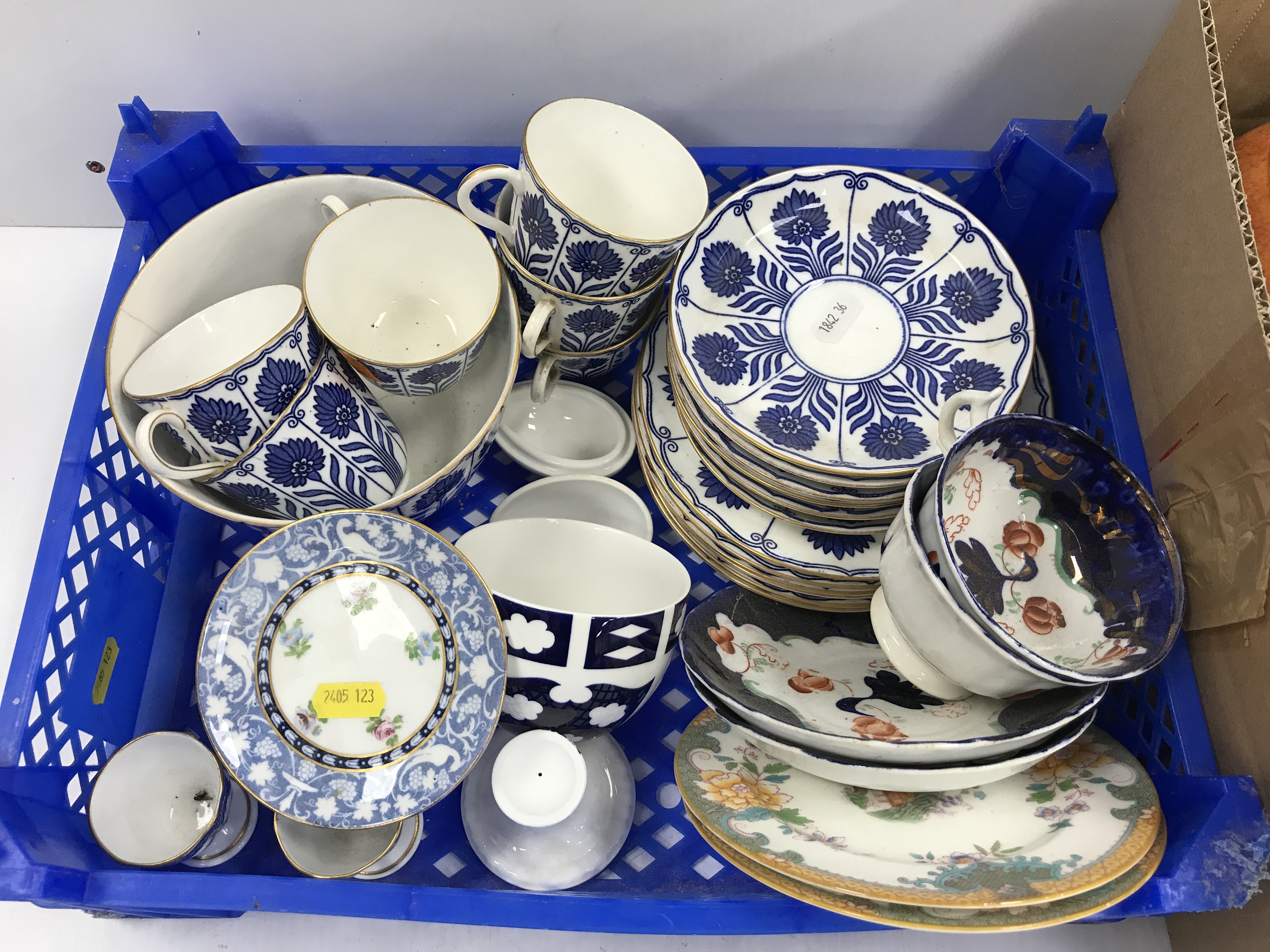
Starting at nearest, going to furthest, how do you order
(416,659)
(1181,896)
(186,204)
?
(1181,896) < (416,659) < (186,204)

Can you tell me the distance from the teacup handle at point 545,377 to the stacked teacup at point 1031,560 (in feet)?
1.04

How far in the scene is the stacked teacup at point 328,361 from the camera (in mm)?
613

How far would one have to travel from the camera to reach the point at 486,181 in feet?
2.37


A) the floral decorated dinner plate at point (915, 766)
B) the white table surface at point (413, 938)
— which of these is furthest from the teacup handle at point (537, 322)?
the white table surface at point (413, 938)

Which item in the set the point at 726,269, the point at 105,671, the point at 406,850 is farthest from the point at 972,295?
the point at 105,671

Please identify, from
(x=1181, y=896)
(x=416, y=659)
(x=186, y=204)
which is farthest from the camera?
(x=186, y=204)

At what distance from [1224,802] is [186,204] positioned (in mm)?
912

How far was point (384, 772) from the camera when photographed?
2.07 feet

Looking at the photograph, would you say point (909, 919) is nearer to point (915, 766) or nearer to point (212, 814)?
point (915, 766)

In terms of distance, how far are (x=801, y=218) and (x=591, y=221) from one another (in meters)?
0.19

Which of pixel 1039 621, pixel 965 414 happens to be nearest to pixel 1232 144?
pixel 965 414

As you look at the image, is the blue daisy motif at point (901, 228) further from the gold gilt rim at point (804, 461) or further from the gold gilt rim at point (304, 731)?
the gold gilt rim at point (304, 731)

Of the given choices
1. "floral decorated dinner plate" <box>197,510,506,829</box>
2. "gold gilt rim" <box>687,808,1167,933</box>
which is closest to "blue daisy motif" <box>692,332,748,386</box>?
"floral decorated dinner plate" <box>197,510,506,829</box>

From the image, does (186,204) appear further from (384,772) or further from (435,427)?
(384,772)
